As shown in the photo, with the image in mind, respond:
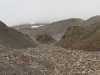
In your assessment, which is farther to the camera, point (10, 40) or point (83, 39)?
point (83, 39)

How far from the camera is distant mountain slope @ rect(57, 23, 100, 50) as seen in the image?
44.1 meters

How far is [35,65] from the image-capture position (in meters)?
25.5

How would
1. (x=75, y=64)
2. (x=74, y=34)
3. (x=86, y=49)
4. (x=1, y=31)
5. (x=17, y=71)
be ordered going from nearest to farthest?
(x=17, y=71), (x=75, y=64), (x=86, y=49), (x=1, y=31), (x=74, y=34)

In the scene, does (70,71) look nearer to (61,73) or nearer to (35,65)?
(61,73)

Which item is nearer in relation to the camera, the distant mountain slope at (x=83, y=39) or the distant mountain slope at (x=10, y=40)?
the distant mountain slope at (x=83, y=39)

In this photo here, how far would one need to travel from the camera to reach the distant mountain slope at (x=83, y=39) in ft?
145

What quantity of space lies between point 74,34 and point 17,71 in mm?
39005

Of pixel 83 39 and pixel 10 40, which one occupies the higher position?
pixel 10 40


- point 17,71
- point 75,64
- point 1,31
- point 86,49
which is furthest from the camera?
point 1,31

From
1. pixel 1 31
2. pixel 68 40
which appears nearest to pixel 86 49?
pixel 68 40

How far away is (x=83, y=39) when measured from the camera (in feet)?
171

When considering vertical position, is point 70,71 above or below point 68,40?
below

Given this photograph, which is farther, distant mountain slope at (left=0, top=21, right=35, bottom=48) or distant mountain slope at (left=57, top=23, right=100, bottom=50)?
distant mountain slope at (left=0, top=21, right=35, bottom=48)

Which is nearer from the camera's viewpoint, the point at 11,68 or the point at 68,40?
the point at 11,68
